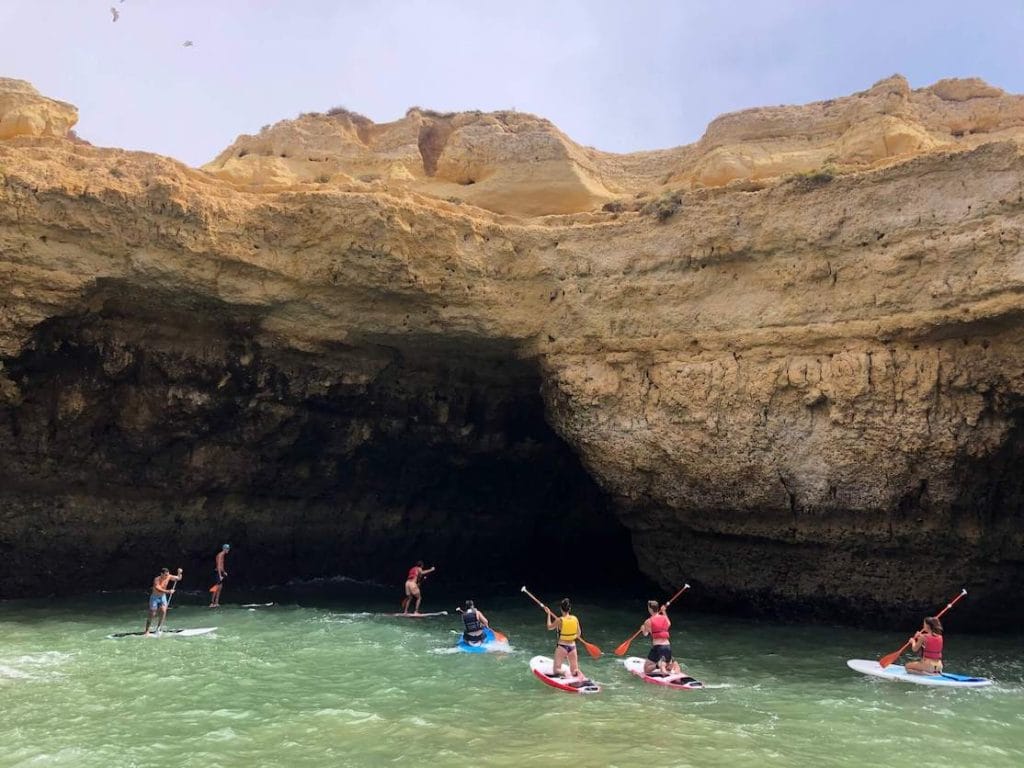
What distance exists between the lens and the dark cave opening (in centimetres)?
1520

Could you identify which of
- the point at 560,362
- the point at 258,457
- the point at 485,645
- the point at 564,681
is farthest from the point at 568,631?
the point at 258,457

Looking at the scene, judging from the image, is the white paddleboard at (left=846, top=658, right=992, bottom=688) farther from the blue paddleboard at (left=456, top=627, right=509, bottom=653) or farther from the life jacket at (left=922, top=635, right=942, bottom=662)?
the blue paddleboard at (left=456, top=627, right=509, bottom=653)

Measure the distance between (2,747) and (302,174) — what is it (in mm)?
18580

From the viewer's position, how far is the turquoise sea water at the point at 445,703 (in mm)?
7367

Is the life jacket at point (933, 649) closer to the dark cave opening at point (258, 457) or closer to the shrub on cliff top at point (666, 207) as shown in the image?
the shrub on cliff top at point (666, 207)

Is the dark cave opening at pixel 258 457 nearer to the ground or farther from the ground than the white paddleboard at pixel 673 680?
farther from the ground

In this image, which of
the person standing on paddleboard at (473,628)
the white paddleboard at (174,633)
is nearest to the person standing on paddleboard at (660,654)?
the person standing on paddleboard at (473,628)

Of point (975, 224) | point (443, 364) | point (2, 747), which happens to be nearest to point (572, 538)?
point (443, 364)

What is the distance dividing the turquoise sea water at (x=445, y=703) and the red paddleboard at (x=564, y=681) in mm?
145

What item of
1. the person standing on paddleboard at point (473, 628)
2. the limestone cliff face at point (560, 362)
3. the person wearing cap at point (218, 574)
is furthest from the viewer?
the person wearing cap at point (218, 574)

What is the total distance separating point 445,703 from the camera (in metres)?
9.17

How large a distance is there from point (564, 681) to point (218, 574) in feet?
34.3

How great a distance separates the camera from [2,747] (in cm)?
723

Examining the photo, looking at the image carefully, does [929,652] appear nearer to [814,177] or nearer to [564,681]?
[564,681]
